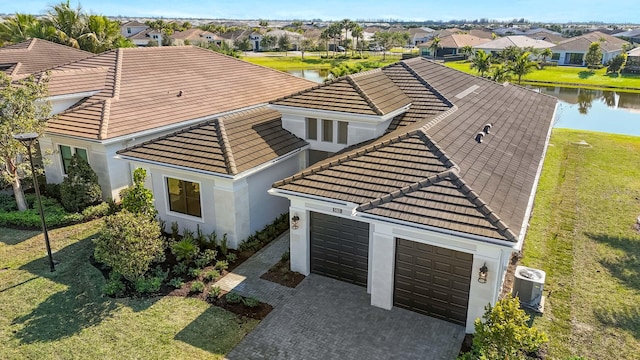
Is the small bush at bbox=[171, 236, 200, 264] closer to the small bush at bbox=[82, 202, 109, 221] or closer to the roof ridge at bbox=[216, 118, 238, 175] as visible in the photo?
the roof ridge at bbox=[216, 118, 238, 175]

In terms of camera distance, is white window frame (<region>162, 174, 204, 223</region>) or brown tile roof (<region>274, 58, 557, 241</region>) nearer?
brown tile roof (<region>274, 58, 557, 241</region>)

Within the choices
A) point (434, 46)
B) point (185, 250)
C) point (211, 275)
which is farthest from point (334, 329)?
point (434, 46)

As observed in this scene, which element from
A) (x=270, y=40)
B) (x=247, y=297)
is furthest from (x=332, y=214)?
(x=270, y=40)

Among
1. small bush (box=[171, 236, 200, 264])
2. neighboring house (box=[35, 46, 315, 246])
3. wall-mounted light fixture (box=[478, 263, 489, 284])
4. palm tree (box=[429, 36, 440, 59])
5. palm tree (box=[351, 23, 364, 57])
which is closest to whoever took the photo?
wall-mounted light fixture (box=[478, 263, 489, 284])

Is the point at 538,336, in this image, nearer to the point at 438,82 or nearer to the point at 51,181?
the point at 438,82

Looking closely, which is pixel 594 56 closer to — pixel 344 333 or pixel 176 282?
pixel 344 333

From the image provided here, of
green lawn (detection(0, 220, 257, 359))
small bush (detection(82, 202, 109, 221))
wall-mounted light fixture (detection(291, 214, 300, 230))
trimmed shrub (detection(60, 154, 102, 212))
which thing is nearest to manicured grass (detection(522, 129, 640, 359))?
wall-mounted light fixture (detection(291, 214, 300, 230))

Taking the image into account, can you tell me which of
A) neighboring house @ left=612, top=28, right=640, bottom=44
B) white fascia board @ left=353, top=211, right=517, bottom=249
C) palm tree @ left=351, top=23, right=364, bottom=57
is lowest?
white fascia board @ left=353, top=211, right=517, bottom=249
